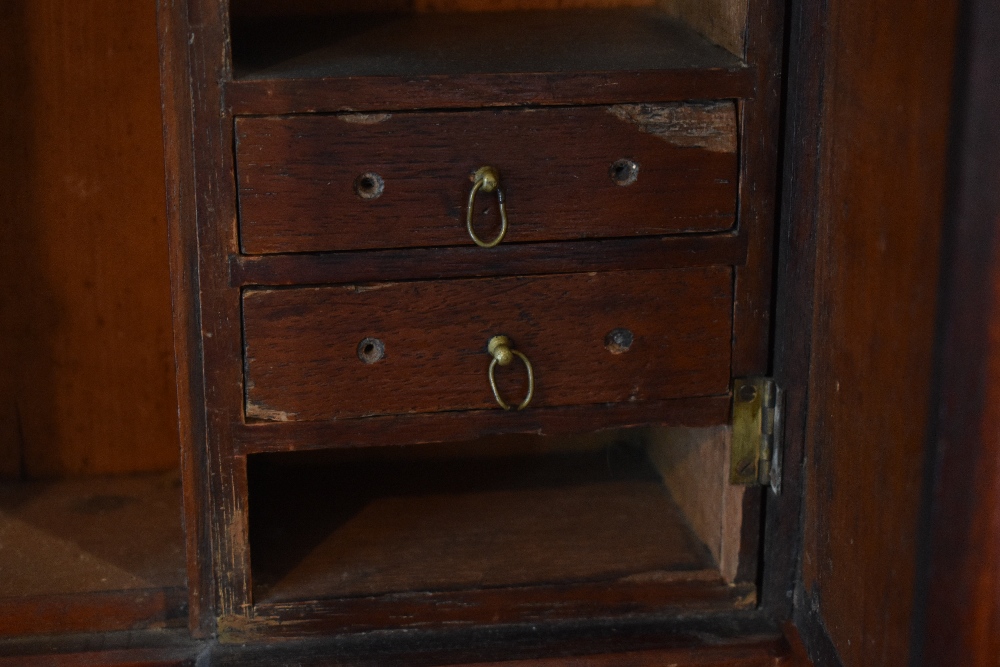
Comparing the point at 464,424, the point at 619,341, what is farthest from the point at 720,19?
the point at 464,424

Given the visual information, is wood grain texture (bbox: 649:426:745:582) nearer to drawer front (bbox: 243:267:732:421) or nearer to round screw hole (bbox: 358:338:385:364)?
drawer front (bbox: 243:267:732:421)

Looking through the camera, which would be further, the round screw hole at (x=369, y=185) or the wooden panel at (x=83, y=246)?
the wooden panel at (x=83, y=246)

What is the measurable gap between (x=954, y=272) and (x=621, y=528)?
593 millimetres

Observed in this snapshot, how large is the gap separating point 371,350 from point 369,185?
0.45ft

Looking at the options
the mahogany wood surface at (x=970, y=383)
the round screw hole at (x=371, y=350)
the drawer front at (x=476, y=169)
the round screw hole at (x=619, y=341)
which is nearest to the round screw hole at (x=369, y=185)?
the drawer front at (x=476, y=169)

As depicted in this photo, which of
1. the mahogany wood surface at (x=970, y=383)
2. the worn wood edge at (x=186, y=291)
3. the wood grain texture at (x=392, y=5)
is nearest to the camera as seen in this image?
the mahogany wood surface at (x=970, y=383)

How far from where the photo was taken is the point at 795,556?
109cm

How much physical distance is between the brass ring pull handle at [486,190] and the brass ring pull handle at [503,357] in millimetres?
84

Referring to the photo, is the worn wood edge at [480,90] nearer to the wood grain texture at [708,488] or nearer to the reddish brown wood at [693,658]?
the wood grain texture at [708,488]

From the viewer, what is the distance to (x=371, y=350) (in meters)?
1.03

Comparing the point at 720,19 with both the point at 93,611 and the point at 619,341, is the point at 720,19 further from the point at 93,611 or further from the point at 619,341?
the point at 93,611

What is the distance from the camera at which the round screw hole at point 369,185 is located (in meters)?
0.99

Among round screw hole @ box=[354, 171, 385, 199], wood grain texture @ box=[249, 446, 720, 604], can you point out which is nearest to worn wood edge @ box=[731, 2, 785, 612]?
wood grain texture @ box=[249, 446, 720, 604]

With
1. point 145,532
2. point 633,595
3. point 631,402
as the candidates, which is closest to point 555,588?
point 633,595
